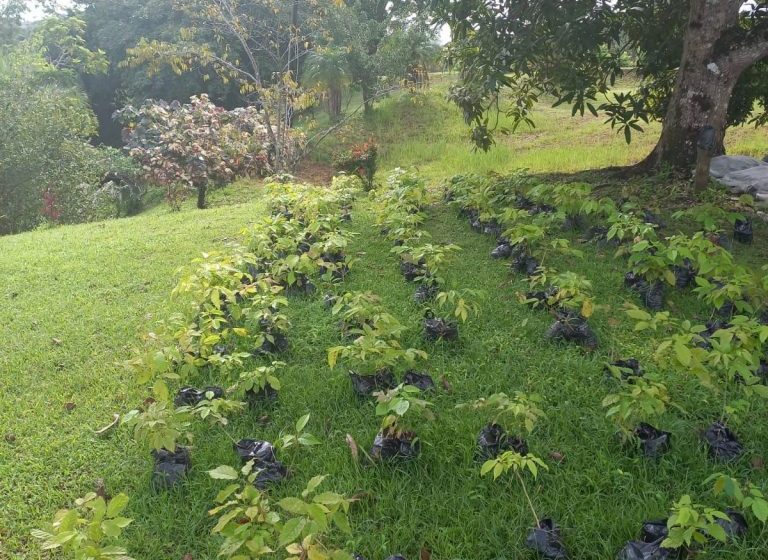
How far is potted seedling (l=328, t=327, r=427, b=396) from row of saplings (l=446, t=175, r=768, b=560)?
2.79ft

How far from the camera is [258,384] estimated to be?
2.49 meters

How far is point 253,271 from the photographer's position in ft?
13.9

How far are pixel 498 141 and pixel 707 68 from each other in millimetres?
7456

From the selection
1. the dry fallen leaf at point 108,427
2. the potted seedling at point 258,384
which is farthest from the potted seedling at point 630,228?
the dry fallen leaf at point 108,427

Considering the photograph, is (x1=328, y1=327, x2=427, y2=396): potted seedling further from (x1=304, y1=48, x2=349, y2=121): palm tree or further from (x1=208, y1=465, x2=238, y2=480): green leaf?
(x1=304, y1=48, x2=349, y2=121): palm tree

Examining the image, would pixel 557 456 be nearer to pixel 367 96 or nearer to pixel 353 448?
pixel 353 448

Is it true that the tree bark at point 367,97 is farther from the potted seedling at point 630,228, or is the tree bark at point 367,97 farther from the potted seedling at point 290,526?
the potted seedling at point 290,526

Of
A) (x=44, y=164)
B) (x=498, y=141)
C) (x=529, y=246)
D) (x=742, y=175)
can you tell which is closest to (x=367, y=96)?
(x=498, y=141)

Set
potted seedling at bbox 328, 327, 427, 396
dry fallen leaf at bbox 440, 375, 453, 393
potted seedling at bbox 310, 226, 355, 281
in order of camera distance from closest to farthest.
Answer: potted seedling at bbox 328, 327, 427, 396
dry fallen leaf at bbox 440, 375, 453, 393
potted seedling at bbox 310, 226, 355, 281

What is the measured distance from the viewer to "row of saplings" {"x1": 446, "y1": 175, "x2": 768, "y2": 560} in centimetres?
183

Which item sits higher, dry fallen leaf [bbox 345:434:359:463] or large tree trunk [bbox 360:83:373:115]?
large tree trunk [bbox 360:83:373:115]

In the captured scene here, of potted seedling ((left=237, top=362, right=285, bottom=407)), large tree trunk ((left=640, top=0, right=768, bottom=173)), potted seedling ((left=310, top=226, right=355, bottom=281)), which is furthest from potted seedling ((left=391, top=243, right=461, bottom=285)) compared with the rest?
large tree trunk ((left=640, top=0, right=768, bottom=173))

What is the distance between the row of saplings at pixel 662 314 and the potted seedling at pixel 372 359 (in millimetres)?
851

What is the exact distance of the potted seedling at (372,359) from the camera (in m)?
2.36
